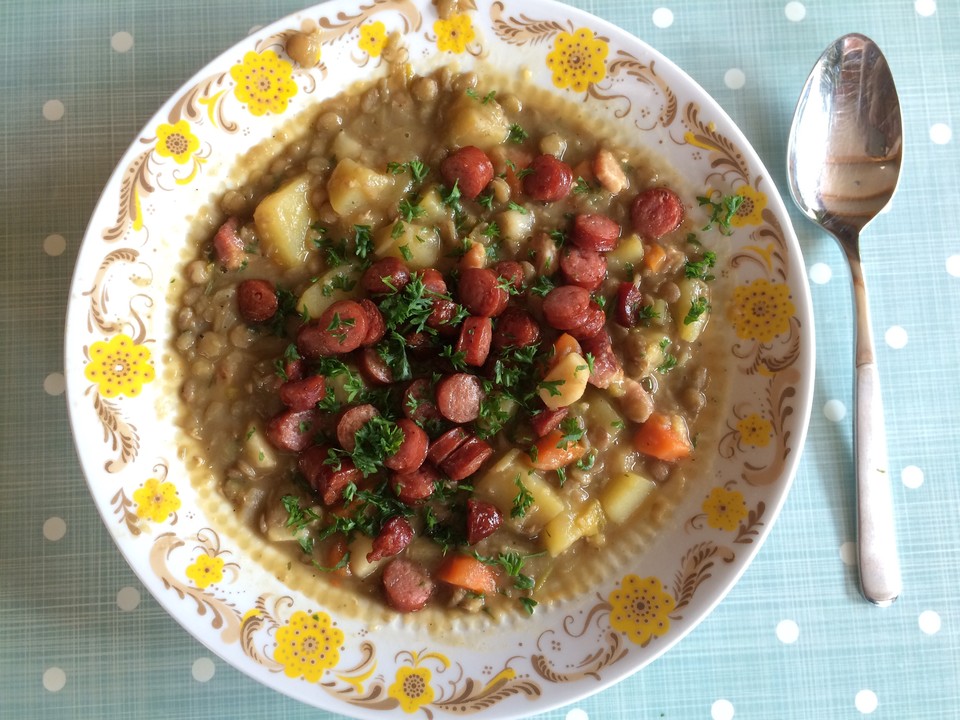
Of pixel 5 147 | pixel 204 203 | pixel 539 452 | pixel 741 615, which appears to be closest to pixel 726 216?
pixel 539 452

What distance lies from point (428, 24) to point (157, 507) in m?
2.77

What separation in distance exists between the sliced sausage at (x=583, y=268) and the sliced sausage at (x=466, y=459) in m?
0.94

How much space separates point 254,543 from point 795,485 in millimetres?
2948

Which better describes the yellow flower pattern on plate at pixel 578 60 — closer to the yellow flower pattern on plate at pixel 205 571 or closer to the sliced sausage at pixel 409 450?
the sliced sausage at pixel 409 450

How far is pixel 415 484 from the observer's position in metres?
3.92

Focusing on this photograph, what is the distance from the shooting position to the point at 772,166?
4410 millimetres

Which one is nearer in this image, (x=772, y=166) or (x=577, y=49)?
(x=577, y=49)

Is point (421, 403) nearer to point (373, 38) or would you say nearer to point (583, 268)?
point (583, 268)

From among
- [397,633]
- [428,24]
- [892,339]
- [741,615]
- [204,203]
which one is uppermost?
[428,24]

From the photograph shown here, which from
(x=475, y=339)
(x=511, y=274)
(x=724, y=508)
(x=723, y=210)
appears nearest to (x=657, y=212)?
(x=723, y=210)

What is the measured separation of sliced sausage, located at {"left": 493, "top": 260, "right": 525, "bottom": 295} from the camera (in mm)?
3923

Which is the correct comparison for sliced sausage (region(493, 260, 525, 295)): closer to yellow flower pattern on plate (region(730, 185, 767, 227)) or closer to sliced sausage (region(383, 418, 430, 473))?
sliced sausage (region(383, 418, 430, 473))

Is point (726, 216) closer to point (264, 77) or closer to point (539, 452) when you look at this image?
point (539, 452)

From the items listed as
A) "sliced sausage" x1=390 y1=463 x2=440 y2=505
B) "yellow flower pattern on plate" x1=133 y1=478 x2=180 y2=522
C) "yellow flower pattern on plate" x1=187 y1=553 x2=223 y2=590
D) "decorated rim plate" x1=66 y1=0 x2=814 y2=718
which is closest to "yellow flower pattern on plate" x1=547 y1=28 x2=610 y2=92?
"decorated rim plate" x1=66 y1=0 x2=814 y2=718
